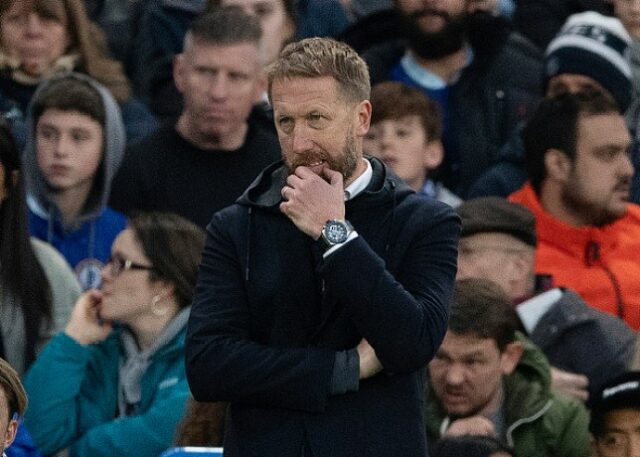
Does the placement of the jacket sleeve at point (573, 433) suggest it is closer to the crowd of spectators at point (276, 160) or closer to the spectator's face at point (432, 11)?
the crowd of spectators at point (276, 160)

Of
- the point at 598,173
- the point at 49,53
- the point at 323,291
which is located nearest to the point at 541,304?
the point at 598,173

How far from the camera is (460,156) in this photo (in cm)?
885

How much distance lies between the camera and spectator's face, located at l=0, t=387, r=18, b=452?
5.27 metres

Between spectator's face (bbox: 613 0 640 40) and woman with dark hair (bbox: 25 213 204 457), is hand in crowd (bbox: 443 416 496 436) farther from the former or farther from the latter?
spectator's face (bbox: 613 0 640 40)

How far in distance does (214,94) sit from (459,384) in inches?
92.3

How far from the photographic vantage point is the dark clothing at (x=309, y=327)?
15.0ft

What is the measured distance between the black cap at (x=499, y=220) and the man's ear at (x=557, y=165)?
2.44 feet

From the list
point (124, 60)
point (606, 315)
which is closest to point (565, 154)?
point (606, 315)

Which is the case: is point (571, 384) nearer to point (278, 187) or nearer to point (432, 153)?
point (432, 153)

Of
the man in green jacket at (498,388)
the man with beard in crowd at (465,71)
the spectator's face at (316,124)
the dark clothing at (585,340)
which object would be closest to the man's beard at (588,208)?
the man with beard in crowd at (465,71)

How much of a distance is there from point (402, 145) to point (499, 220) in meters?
0.91

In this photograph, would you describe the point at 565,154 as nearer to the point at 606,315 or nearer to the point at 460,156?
the point at 460,156

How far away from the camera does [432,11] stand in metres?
9.28

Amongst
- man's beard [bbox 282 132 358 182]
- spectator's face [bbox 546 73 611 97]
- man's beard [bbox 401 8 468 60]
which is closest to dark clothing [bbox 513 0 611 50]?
man's beard [bbox 401 8 468 60]
